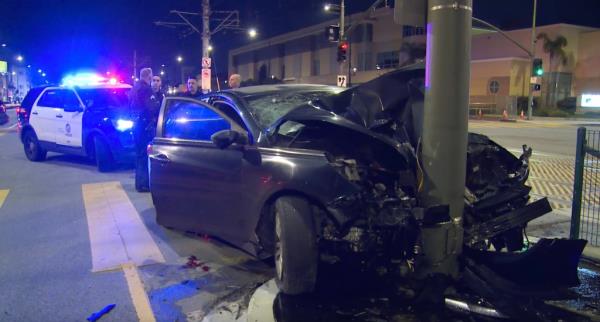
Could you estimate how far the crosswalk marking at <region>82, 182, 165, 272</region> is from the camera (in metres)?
5.30

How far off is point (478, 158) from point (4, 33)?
64.9 metres

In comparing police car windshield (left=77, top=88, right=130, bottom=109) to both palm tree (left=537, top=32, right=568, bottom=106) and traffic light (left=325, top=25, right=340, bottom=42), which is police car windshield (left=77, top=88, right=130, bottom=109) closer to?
traffic light (left=325, top=25, right=340, bottom=42)

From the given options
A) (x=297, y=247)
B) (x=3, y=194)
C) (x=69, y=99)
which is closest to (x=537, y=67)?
(x=69, y=99)

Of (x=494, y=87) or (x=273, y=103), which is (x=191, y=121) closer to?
(x=273, y=103)

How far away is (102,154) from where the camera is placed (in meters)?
10.7

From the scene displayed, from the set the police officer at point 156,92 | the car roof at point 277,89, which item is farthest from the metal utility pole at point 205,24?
the car roof at point 277,89

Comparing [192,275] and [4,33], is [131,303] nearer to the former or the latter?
[192,275]

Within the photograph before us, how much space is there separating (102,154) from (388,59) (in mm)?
45002

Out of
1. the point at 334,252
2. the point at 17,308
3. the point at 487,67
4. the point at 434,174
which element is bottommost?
the point at 17,308

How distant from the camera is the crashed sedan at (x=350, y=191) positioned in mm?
3854

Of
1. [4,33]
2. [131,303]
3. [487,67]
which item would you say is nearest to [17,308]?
[131,303]

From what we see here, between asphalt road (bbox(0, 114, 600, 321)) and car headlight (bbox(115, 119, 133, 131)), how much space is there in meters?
2.40

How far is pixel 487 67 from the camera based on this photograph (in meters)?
45.1

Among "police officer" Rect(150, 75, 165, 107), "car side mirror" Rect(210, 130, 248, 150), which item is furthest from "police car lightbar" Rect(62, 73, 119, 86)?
"car side mirror" Rect(210, 130, 248, 150)
